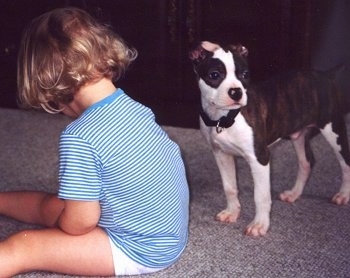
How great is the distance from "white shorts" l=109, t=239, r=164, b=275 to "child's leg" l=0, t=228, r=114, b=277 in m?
0.01

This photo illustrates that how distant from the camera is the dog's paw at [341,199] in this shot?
5.87 ft

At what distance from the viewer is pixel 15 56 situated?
2781 mm

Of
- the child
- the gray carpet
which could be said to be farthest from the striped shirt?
the gray carpet

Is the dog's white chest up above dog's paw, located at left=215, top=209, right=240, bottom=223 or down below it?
above

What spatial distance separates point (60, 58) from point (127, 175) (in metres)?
0.29

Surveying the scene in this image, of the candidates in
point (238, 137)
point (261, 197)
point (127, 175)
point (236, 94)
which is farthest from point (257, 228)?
point (127, 175)

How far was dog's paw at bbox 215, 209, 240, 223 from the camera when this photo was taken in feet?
5.62

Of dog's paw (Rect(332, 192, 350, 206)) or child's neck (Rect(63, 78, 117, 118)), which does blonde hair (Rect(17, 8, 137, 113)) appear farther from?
dog's paw (Rect(332, 192, 350, 206))

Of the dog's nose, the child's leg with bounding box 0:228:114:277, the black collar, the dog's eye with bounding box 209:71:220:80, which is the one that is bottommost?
the child's leg with bounding box 0:228:114:277

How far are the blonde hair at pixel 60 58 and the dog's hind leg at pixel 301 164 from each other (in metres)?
0.73

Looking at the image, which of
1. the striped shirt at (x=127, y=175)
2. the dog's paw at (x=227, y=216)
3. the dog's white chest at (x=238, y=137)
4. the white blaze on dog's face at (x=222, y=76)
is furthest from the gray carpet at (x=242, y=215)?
the white blaze on dog's face at (x=222, y=76)

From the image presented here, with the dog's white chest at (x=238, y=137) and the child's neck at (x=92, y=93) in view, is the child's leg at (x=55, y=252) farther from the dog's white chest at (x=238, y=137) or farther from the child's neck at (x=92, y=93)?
the dog's white chest at (x=238, y=137)

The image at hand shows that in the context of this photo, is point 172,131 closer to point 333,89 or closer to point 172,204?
point 333,89

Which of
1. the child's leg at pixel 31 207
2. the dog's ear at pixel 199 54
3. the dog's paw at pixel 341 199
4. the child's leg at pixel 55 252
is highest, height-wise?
the dog's ear at pixel 199 54
